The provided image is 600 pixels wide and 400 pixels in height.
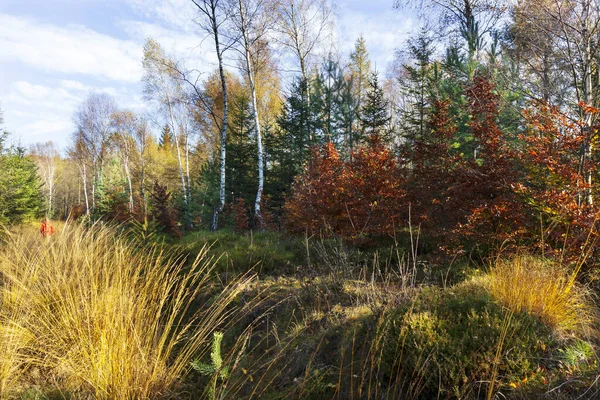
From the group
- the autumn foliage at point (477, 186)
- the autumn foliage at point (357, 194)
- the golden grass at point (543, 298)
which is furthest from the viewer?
the autumn foliage at point (357, 194)

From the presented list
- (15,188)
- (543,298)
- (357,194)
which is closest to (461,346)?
(543,298)

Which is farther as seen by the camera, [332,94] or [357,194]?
[332,94]

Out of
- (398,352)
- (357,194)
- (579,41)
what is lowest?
(398,352)

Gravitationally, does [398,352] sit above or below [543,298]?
below

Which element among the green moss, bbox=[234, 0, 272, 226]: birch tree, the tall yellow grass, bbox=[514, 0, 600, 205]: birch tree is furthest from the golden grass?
bbox=[234, 0, 272, 226]: birch tree

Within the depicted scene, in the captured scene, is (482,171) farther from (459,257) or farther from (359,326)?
(359,326)

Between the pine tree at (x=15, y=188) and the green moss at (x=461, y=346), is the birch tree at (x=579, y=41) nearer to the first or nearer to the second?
the green moss at (x=461, y=346)

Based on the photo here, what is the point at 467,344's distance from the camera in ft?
8.30

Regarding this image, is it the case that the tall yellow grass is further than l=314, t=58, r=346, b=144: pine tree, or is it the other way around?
l=314, t=58, r=346, b=144: pine tree

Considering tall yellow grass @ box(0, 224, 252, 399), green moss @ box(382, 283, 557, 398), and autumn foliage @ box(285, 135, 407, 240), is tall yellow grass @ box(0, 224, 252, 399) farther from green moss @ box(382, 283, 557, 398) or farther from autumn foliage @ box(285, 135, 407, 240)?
autumn foliage @ box(285, 135, 407, 240)

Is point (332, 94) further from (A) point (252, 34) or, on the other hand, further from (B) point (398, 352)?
(B) point (398, 352)

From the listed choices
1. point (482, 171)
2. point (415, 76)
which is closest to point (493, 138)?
point (482, 171)

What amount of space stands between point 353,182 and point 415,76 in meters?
9.24

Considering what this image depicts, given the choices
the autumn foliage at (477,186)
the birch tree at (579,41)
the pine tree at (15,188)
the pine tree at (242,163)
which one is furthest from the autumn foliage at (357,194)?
the pine tree at (15,188)
